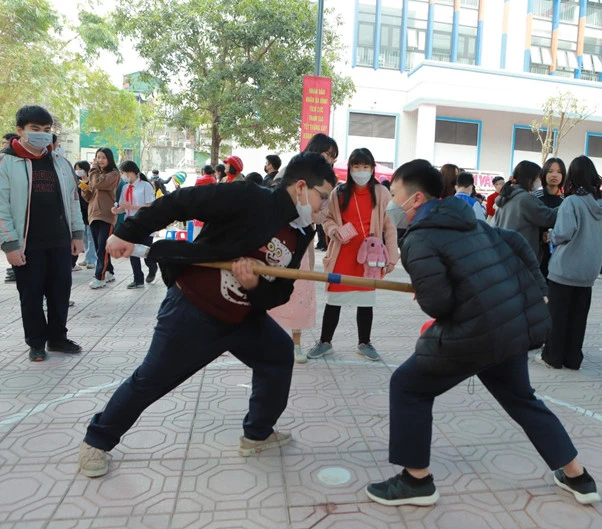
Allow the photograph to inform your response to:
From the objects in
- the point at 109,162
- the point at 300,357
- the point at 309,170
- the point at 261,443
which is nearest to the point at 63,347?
the point at 300,357

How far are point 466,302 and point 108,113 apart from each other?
20.8 metres

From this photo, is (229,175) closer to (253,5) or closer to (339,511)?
(339,511)

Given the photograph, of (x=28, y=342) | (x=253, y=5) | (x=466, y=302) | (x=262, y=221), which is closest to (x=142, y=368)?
(x=262, y=221)

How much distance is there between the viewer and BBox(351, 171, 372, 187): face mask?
4.19 meters

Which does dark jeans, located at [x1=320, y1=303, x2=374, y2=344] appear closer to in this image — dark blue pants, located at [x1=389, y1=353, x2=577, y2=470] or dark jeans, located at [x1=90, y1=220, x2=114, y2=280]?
dark blue pants, located at [x1=389, y1=353, x2=577, y2=470]

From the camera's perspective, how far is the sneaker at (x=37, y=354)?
4.29 m

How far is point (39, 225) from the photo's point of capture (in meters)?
4.23

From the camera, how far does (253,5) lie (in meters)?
14.1

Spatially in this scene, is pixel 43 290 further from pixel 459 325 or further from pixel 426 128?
pixel 426 128

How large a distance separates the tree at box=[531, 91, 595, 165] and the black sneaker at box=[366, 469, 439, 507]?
2149cm

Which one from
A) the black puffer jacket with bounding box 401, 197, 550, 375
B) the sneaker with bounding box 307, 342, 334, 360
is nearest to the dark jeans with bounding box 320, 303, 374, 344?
the sneaker with bounding box 307, 342, 334, 360

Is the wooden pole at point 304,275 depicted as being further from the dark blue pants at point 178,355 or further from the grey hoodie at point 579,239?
the grey hoodie at point 579,239

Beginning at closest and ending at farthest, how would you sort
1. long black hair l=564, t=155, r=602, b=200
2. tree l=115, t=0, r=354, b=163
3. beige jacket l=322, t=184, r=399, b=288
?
long black hair l=564, t=155, r=602, b=200 < beige jacket l=322, t=184, r=399, b=288 < tree l=115, t=0, r=354, b=163

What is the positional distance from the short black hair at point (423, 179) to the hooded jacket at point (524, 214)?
99.3 inches
